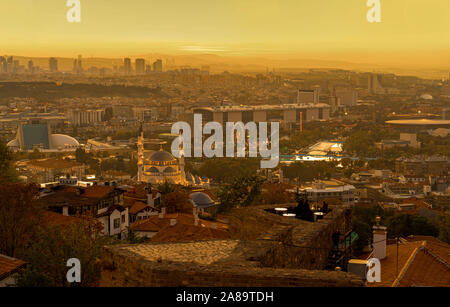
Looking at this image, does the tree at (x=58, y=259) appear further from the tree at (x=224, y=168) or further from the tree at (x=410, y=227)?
the tree at (x=224, y=168)

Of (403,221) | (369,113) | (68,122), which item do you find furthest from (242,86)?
(403,221)

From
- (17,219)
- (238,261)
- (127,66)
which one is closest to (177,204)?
(17,219)

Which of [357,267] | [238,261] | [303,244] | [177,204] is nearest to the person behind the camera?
[238,261]

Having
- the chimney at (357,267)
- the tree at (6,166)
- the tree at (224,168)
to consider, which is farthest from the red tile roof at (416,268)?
the tree at (224,168)

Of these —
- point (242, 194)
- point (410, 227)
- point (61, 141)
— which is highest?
point (242, 194)

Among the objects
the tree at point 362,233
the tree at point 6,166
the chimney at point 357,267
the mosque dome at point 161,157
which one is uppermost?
the chimney at point 357,267

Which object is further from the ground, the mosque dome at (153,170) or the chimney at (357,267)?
the chimney at (357,267)

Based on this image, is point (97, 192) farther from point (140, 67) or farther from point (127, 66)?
point (127, 66)

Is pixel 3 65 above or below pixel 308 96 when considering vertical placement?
above
